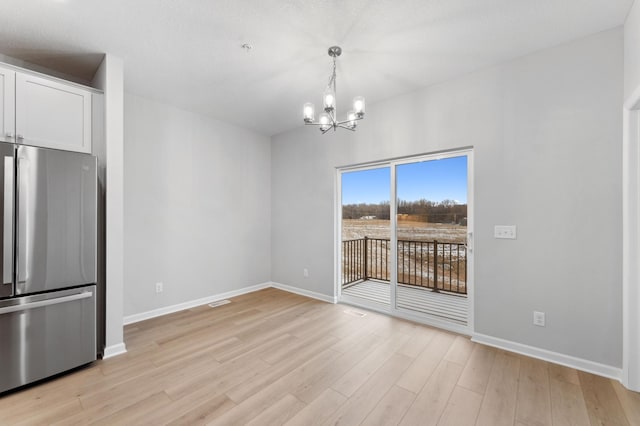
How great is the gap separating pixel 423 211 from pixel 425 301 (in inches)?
47.0

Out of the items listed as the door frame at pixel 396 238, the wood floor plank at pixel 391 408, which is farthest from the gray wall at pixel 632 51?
the wood floor plank at pixel 391 408

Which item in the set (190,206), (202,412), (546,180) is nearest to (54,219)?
(190,206)

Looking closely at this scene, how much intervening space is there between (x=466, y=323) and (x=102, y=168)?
414 centimetres

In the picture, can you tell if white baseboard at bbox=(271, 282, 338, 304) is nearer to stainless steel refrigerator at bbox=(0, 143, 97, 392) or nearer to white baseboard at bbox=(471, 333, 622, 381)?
white baseboard at bbox=(471, 333, 622, 381)

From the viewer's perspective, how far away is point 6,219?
1.97 meters

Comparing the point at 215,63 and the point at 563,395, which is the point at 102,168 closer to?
the point at 215,63

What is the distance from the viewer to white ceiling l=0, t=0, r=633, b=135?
77.6 inches

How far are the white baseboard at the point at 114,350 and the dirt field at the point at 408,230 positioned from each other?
2.97 meters

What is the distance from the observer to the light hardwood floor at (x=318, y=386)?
1.76m

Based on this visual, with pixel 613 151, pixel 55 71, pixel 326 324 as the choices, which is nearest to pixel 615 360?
pixel 613 151

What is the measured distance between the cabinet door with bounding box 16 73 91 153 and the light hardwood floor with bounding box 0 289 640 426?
2013 millimetres

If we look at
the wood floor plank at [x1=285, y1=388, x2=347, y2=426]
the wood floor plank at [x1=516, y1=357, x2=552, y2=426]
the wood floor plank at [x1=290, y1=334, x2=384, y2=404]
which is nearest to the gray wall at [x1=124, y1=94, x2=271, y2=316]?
the wood floor plank at [x1=290, y1=334, x2=384, y2=404]

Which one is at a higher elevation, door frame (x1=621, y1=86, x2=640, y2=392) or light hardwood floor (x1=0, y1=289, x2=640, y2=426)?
door frame (x1=621, y1=86, x2=640, y2=392)

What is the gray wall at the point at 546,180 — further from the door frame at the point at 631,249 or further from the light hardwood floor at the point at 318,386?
the light hardwood floor at the point at 318,386
